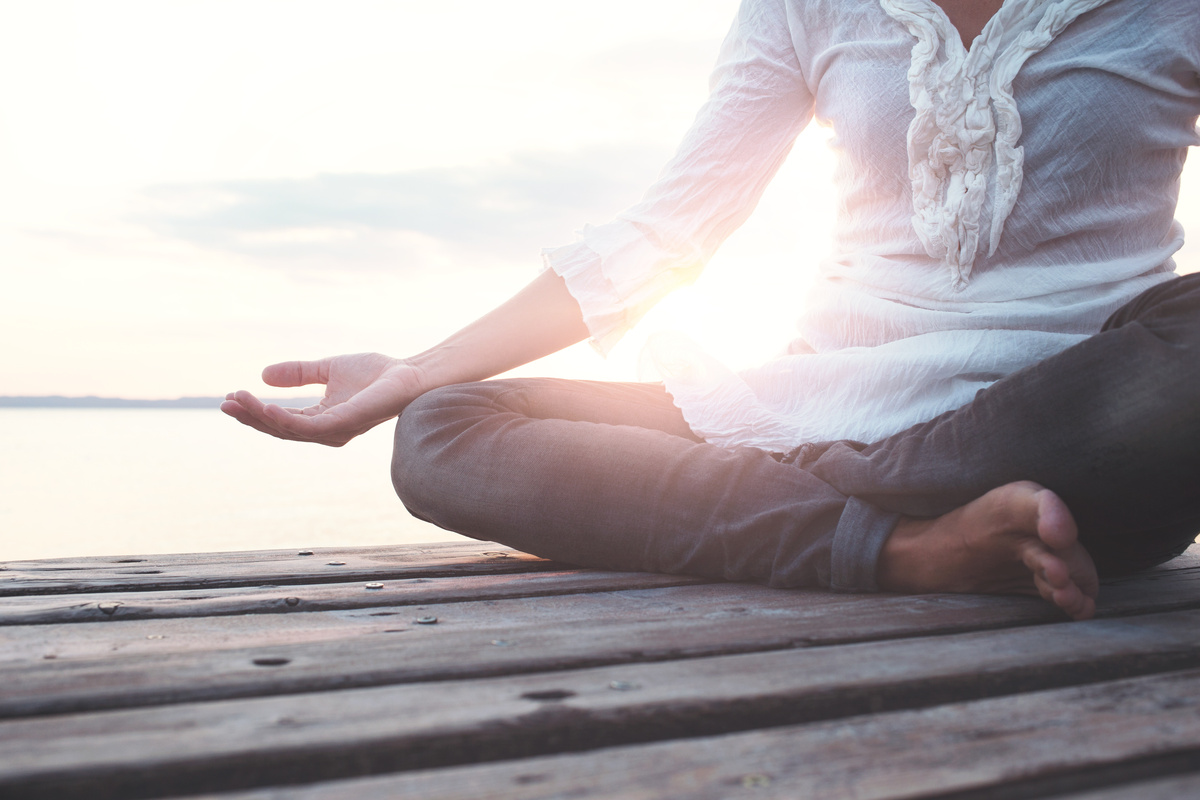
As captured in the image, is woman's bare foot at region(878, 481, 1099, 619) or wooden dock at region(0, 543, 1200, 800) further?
woman's bare foot at region(878, 481, 1099, 619)

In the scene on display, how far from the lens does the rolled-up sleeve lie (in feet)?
4.42

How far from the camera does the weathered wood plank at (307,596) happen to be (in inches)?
34.4

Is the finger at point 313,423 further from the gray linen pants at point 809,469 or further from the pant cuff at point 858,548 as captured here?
the pant cuff at point 858,548

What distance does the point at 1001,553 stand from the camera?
85 centimetres

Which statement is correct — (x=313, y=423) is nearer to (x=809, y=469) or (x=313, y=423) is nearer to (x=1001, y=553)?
(x=809, y=469)

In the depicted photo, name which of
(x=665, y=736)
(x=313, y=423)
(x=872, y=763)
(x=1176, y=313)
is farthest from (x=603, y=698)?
(x=313, y=423)

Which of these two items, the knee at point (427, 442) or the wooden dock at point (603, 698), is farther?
the knee at point (427, 442)

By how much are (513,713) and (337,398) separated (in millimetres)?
993

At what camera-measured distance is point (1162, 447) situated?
0.78 metres

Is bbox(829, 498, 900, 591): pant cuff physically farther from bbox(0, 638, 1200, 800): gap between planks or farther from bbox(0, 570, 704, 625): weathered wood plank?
bbox(0, 638, 1200, 800): gap between planks

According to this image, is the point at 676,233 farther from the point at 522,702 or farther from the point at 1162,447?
the point at 522,702

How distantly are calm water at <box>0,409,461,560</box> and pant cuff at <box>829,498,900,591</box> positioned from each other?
10.3 feet

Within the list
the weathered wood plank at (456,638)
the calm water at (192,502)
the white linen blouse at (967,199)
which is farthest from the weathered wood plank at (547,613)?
the calm water at (192,502)

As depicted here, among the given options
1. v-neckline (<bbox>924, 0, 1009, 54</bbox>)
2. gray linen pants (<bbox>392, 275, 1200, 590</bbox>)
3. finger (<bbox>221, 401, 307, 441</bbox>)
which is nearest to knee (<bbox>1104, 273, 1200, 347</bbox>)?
gray linen pants (<bbox>392, 275, 1200, 590</bbox>)
